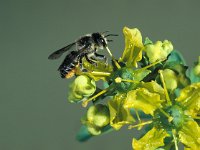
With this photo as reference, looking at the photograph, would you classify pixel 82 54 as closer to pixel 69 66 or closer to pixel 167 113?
pixel 69 66

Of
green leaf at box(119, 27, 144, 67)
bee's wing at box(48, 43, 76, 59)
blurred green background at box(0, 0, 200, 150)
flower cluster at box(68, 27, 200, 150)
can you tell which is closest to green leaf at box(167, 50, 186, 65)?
flower cluster at box(68, 27, 200, 150)

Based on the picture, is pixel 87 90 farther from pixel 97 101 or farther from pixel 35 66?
pixel 35 66

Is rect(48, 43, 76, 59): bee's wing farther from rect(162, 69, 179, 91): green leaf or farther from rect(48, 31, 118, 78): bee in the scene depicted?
rect(162, 69, 179, 91): green leaf

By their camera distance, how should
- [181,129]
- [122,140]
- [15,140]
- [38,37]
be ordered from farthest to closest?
[38,37] < [15,140] < [122,140] < [181,129]

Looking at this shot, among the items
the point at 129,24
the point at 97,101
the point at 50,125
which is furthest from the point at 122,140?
the point at 97,101

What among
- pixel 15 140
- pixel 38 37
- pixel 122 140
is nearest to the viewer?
pixel 122 140

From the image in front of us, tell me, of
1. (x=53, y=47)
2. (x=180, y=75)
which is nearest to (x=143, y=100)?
(x=180, y=75)

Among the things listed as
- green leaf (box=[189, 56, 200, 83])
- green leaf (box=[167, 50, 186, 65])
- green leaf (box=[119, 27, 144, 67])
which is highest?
green leaf (box=[119, 27, 144, 67])

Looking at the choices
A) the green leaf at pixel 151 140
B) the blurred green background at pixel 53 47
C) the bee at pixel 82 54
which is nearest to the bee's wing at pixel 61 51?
the bee at pixel 82 54

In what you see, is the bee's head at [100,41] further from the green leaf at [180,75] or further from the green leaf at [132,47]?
the green leaf at [180,75]
